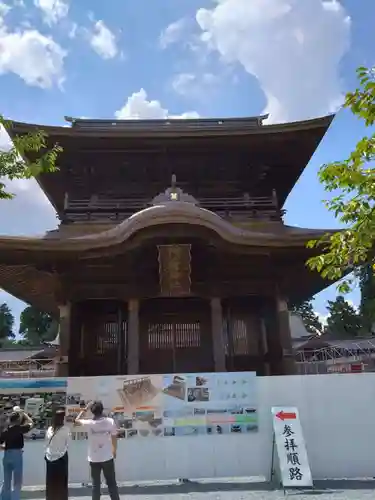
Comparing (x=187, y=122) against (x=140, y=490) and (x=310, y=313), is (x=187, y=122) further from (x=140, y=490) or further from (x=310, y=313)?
(x=310, y=313)

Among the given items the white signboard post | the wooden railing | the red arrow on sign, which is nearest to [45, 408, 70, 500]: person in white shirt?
the white signboard post

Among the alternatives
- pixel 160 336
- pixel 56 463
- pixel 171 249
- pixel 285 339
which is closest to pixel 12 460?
pixel 56 463

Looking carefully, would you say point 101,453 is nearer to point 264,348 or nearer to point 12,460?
point 12,460

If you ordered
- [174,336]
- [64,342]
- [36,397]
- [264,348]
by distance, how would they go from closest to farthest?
[36,397] → [64,342] → [264,348] → [174,336]

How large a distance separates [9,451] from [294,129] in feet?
36.4

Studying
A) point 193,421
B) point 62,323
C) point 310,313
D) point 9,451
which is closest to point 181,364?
point 62,323

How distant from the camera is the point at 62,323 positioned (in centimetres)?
1284

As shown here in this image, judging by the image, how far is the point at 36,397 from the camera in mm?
8852

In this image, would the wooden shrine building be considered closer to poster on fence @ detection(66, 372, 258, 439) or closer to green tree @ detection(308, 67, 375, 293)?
poster on fence @ detection(66, 372, 258, 439)

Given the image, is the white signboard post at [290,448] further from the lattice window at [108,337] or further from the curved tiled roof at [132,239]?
the lattice window at [108,337]

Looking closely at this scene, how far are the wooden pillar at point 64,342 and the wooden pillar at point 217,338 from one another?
378 centimetres

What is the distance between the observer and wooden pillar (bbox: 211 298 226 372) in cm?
1206

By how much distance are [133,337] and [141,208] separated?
13.0ft

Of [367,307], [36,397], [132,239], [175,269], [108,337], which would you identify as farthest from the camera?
[367,307]
